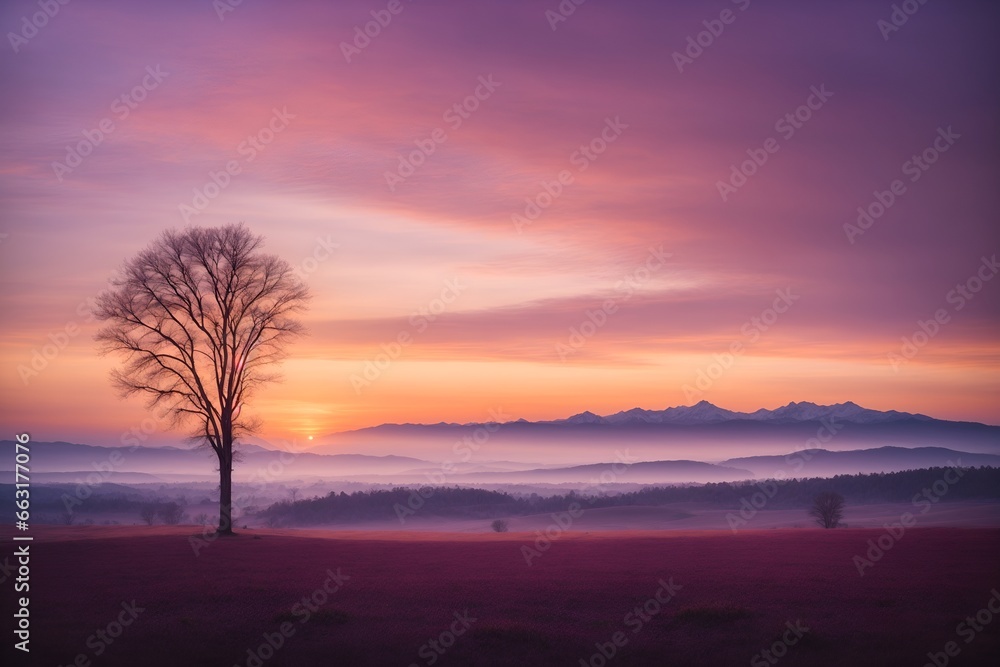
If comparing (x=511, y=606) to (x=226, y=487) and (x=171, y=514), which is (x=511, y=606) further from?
(x=171, y=514)

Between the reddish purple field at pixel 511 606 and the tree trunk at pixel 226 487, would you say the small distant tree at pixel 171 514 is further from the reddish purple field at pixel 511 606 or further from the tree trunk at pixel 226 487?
the reddish purple field at pixel 511 606

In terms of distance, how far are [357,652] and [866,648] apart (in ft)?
37.8

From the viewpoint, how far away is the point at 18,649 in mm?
17047

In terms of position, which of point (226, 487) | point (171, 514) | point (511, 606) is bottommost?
point (171, 514)

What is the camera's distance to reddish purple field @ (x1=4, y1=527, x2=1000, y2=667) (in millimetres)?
17375

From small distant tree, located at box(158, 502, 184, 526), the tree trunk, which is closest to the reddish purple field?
the tree trunk

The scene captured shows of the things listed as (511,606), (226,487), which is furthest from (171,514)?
(511,606)

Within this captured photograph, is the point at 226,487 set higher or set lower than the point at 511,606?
higher

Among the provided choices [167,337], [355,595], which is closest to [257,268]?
[167,337]

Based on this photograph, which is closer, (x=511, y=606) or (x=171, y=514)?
(x=511, y=606)

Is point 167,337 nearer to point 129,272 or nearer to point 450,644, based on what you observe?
point 129,272

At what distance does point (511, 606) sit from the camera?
21.5m

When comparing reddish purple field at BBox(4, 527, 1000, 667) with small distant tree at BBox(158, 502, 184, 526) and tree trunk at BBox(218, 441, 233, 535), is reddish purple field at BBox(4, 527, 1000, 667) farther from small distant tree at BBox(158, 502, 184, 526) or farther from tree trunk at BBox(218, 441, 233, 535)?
small distant tree at BBox(158, 502, 184, 526)

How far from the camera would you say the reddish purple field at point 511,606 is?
1738 centimetres
